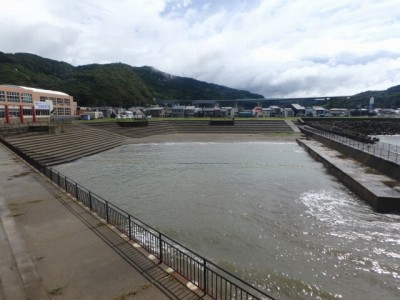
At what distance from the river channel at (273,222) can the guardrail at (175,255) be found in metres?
0.69

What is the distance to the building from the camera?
47266 mm

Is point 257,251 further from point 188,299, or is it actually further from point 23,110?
point 23,110

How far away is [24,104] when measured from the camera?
53656 mm

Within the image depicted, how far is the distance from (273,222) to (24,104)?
5530 centimetres

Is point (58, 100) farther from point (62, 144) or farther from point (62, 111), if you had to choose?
point (62, 144)

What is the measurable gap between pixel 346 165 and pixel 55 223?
23022mm

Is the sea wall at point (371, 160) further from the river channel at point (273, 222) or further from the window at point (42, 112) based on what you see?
the window at point (42, 112)

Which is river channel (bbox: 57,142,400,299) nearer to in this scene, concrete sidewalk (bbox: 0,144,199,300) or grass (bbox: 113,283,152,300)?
concrete sidewalk (bbox: 0,144,199,300)

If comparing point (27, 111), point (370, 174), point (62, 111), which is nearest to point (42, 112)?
point (27, 111)

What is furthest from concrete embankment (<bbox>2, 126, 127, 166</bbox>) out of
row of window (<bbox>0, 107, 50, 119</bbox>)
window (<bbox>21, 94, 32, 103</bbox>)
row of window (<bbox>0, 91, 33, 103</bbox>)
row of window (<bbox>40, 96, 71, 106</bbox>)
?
row of window (<bbox>40, 96, 71, 106</bbox>)

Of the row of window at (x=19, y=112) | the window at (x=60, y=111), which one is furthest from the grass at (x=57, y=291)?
the window at (x=60, y=111)

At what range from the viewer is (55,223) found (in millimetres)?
11344

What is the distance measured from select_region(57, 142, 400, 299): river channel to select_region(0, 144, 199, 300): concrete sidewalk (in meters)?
3.02

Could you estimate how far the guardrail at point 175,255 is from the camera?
7.05 meters
